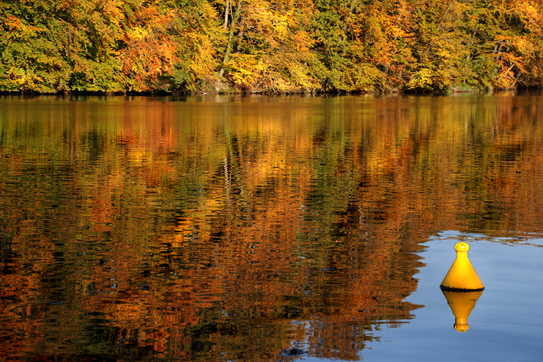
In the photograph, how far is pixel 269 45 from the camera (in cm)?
6444

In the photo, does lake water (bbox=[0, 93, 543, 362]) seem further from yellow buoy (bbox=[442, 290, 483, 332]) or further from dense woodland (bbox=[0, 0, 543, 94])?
dense woodland (bbox=[0, 0, 543, 94])

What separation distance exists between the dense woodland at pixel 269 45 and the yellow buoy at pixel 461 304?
44.3 m

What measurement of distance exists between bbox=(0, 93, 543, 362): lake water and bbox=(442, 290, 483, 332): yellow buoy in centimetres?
6

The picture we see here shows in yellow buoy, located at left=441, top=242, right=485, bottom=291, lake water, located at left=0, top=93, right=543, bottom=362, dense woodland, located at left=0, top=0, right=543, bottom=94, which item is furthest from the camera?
dense woodland, located at left=0, top=0, right=543, bottom=94

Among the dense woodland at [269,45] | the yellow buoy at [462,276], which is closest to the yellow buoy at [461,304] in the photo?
the yellow buoy at [462,276]

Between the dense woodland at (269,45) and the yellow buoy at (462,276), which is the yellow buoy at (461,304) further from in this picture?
the dense woodland at (269,45)

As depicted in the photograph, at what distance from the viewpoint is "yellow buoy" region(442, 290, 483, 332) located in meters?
5.38

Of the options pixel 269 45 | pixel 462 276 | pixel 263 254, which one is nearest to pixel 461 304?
pixel 462 276

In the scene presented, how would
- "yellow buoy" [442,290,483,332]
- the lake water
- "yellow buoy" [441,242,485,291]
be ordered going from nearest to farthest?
the lake water → "yellow buoy" [442,290,483,332] → "yellow buoy" [441,242,485,291]

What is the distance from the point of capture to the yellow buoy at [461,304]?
5379 millimetres

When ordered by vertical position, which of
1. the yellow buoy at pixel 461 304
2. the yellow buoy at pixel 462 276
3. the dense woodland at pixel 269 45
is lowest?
the yellow buoy at pixel 461 304

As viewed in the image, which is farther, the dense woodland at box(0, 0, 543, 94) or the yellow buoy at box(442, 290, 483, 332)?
the dense woodland at box(0, 0, 543, 94)

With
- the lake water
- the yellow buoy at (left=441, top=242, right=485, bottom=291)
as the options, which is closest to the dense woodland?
the lake water

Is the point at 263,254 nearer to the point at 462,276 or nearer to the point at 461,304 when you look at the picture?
the point at 462,276
